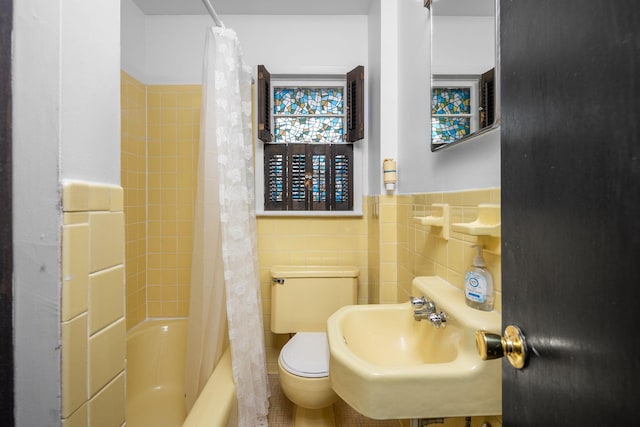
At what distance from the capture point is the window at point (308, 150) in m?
1.94

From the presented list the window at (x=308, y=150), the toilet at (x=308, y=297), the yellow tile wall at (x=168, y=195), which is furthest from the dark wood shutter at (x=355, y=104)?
the yellow tile wall at (x=168, y=195)

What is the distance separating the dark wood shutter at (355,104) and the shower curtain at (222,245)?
72 cm

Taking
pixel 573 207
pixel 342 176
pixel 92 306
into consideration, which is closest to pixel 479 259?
pixel 573 207

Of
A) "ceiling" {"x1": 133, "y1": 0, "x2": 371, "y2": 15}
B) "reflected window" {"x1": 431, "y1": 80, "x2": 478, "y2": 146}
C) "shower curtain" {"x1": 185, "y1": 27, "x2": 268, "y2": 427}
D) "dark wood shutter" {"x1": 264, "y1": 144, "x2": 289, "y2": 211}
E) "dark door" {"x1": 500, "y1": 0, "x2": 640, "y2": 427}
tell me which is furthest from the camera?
"dark wood shutter" {"x1": 264, "y1": 144, "x2": 289, "y2": 211}

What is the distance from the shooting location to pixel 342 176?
1.95 metres

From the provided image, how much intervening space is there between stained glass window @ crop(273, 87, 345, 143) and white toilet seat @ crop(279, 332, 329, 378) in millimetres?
1212

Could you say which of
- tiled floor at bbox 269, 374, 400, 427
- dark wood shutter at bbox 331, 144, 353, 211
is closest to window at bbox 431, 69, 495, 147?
dark wood shutter at bbox 331, 144, 353, 211

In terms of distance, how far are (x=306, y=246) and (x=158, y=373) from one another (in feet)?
3.72

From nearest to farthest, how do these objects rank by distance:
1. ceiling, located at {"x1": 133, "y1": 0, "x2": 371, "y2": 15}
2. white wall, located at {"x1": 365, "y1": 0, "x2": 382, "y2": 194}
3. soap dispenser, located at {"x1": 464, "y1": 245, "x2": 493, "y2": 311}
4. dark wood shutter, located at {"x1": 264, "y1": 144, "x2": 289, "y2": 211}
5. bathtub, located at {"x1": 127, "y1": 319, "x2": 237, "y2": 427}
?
1. soap dispenser, located at {"x1": 464, "y1": 245, "x2": 493, "y2": 311}
2. bathtub, located at {"x1": 127, "y1": 319, "x2": 237, "y2": 427}
3. white wall, located at {"x1": 365, "y1": 0, "x2": 382, "y2": 194}
4. ceiling, located at {"x1": 133, "y1": 0, "x2": 371, "y2": 15}
5. dark wood shutter, located at {"x1": 264, "y1": 144, "x2": 289, "y2": 211}

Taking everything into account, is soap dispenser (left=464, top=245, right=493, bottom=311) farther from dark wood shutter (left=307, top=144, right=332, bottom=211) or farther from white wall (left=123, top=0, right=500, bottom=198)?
dark wood shutter (left=307, top=144, right=332, bottom=211)

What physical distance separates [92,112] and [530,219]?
29.3 inches

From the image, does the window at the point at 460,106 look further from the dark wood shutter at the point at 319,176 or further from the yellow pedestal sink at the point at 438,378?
the dark wood shutter at the point at 319,176

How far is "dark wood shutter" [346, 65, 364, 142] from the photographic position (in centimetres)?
176

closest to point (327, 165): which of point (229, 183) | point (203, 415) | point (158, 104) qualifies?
point (229, 183)
